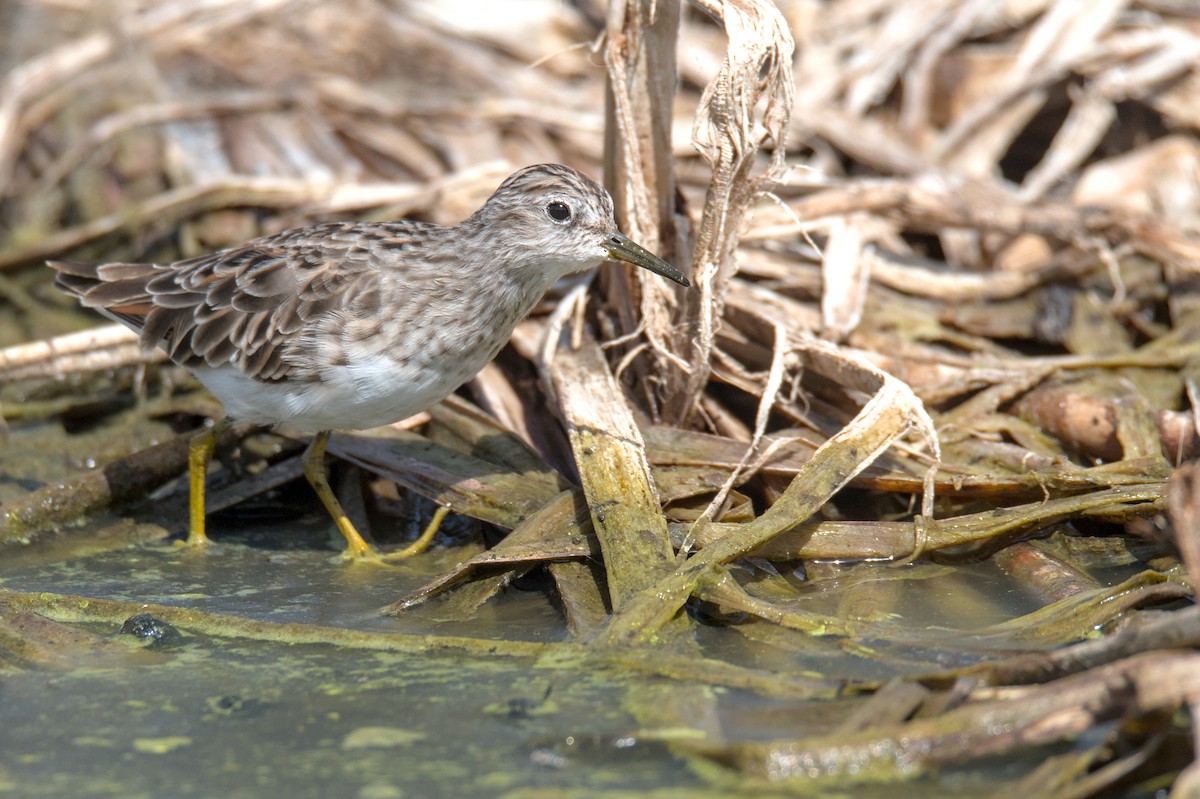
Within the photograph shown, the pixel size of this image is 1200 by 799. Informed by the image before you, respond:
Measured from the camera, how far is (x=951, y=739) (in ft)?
10.9

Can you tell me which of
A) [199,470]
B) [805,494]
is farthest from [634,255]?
[199,470]

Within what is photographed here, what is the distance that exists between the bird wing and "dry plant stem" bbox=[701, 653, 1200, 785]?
2910 millimetres

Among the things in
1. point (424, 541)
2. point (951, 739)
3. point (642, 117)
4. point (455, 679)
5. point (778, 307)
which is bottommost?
point (424, 541)

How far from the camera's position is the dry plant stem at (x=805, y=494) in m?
4.21

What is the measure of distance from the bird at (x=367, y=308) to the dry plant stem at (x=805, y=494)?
37.5 inches

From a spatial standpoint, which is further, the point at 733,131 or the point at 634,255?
the point at 634,255

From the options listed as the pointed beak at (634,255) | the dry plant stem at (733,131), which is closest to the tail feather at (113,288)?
the pointed beak at (634,255)

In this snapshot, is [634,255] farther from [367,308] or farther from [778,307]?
[778,307]

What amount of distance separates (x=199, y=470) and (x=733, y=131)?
9.65 ft

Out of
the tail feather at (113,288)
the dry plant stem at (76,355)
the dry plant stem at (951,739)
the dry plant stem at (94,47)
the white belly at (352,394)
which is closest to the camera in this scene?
the dry plant stem at (951,739)

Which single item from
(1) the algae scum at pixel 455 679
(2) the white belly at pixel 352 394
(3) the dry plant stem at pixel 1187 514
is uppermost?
(3) the dry plant stem at pixel 1187 514

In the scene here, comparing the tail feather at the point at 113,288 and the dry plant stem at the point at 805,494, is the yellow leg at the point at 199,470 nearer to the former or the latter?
the tail feather at the point at 113,288

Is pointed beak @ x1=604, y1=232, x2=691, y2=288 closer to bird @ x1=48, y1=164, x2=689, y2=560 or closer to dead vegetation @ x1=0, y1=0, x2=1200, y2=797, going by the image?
bird @ x1=48, y1=164, x2=689, y2=560

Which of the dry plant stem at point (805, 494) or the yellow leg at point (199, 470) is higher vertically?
the dry plant stem at point (805, 494)
